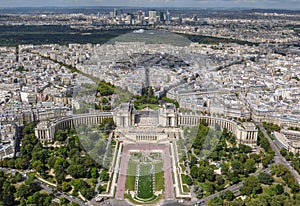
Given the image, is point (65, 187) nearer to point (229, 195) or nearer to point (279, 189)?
point (229, 195)

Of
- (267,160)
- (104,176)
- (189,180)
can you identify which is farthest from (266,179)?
(104,176)

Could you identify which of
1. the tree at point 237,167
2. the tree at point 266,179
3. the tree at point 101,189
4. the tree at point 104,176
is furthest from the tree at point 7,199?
the tree at point 266,179

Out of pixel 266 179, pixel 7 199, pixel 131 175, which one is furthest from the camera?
pixel 131 175

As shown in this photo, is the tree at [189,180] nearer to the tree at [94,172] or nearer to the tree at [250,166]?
the tree at [250,166]

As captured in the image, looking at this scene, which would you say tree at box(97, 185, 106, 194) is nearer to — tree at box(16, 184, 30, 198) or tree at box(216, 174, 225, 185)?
tree at box(16, 184, 30, 198)

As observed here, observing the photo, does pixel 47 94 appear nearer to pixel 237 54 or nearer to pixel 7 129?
pixel 7 129

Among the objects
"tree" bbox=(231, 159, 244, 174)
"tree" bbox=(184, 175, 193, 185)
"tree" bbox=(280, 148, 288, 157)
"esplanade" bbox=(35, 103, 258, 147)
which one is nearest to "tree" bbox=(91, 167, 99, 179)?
"tree" bbox=(184, 175, 193, 185)
